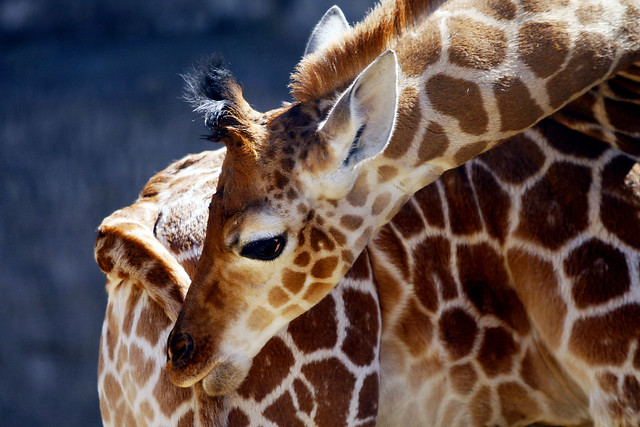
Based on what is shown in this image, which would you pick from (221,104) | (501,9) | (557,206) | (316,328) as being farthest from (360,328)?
(501,9)

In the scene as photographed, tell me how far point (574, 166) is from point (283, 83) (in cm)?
351

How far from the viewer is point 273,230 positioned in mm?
2025

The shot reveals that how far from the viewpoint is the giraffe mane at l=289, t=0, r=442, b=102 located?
217 cm

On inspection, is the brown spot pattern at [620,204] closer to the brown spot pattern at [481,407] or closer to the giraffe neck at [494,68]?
the giraffe neck at [494,68]

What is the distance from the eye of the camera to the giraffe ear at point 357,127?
1905mm

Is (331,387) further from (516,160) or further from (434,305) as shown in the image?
(516,160)

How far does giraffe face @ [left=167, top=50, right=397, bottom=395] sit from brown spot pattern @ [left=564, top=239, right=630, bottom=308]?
0.81m

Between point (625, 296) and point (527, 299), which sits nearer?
point (625, 296)

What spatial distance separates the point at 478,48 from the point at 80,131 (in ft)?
13.6

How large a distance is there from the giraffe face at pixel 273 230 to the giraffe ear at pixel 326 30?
0.66m

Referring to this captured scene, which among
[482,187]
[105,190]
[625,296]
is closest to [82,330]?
[105,190]

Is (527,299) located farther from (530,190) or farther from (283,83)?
(283,83)

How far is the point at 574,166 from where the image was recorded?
245cm

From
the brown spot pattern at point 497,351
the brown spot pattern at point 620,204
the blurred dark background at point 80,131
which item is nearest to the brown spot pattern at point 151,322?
the brown spot pattern at point 497,351
